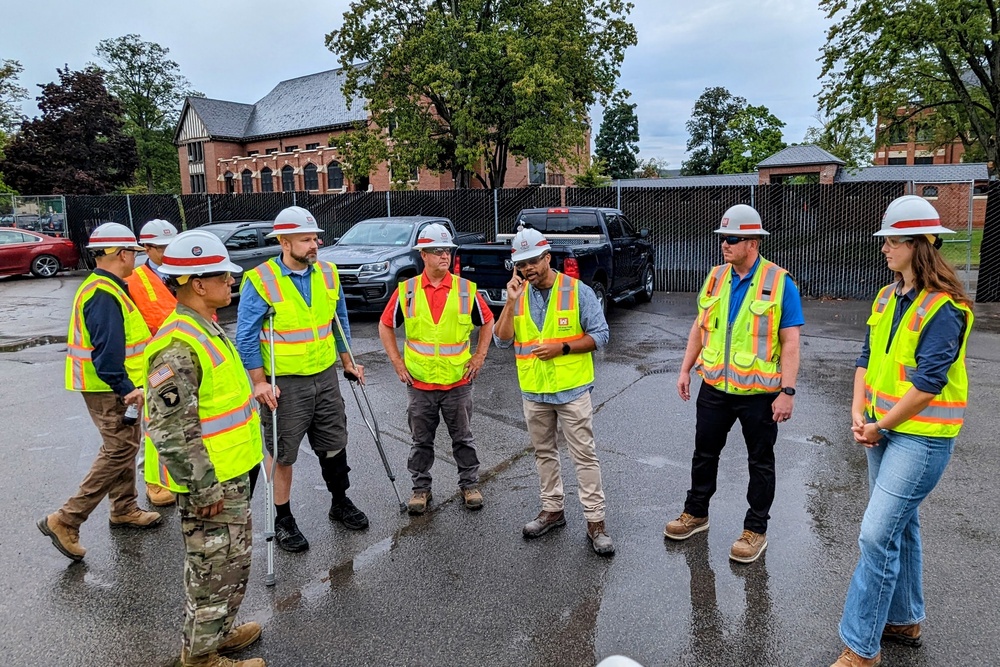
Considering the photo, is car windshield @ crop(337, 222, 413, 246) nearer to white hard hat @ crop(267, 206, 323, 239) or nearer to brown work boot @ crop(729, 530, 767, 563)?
white hard hat @ crop(267, 206, 323, 239)

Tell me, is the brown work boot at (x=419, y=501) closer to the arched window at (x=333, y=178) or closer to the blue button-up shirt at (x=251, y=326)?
the blue button-up shirt at (x=251, y=326)

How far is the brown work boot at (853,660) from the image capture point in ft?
9.87

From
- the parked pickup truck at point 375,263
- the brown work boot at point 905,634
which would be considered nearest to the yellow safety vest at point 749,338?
the brown work boot at point 905,634

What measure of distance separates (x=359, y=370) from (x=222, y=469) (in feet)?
5.73

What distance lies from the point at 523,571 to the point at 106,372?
9.10ft

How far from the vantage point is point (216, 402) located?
3010mm

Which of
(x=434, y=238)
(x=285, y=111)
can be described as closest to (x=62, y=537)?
(x=434, y=238)

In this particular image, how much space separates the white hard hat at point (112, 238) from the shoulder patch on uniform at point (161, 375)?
192 cm

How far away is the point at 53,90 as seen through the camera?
153ft

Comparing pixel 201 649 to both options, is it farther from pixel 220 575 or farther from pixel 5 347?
pixel 5 347

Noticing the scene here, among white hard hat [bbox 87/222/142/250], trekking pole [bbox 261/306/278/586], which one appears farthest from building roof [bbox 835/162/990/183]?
white hard hat [bbox 87/222/142/250]

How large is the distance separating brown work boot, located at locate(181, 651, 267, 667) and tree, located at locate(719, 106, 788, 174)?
195ft

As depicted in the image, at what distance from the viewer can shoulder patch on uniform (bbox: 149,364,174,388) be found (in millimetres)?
A: 2836

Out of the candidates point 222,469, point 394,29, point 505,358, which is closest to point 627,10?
point 394,29
